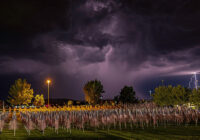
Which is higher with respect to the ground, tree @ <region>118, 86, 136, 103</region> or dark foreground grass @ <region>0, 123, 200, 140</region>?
tree @ <region>118, 86, 136, 103</region>

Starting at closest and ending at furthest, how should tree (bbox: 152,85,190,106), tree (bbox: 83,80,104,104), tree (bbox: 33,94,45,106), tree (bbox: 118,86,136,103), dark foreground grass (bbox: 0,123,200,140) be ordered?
1. dark foreground grass (bbox: 0,123,200,140)
2. tree (bbox: 152,85,190,106)
3. tree (bbox: 118,86,136,103)
4. tree (bbox: 83,80,104,104)
5. tree (bbox: 33,94,45,106)

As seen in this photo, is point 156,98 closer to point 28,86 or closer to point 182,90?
point 182,90

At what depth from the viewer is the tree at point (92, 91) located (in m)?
38.8

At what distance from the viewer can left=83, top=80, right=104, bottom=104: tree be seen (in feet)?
127

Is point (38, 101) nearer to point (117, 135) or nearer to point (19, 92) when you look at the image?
point (19, 92)

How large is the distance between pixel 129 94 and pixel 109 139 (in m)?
25.8

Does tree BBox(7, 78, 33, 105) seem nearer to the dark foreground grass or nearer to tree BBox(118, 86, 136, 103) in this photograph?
→ tree BBox(118, 86, 136, 103)

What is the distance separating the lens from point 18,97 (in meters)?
44.5

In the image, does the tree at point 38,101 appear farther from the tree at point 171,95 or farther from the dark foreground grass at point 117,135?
the dark foreground grass at point 117,135

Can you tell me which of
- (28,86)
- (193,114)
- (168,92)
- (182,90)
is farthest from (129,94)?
(28,86)

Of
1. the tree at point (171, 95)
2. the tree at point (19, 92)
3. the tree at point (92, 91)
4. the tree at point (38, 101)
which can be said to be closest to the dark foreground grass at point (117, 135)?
the tree at point (171, 95)

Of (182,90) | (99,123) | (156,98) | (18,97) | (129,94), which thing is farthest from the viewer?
(18,97)

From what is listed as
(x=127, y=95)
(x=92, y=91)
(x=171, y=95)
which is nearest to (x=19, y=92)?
(x=92, y=91)

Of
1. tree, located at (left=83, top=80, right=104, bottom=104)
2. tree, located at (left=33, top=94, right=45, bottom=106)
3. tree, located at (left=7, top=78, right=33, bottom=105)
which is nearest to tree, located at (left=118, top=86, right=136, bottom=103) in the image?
tree, located at (left=83, top=80, right=104, bottom=104)
